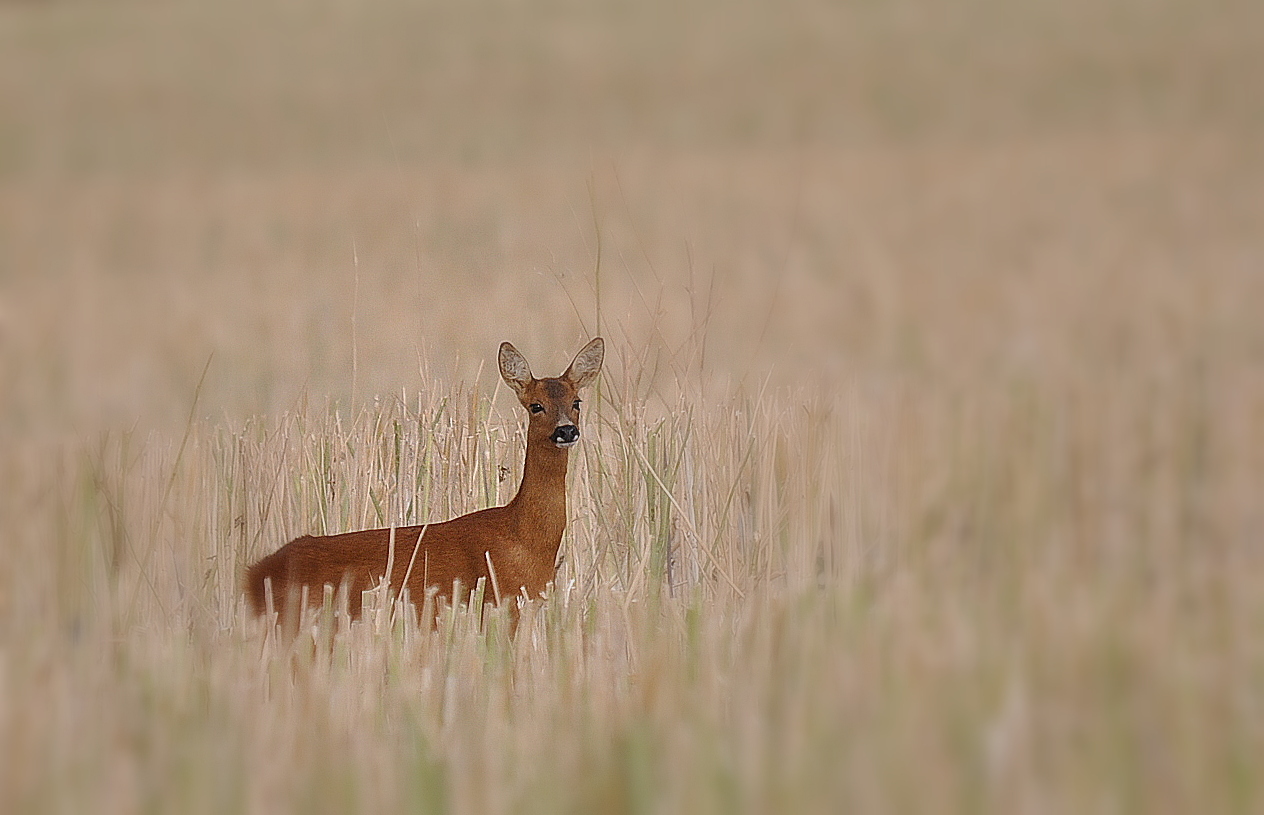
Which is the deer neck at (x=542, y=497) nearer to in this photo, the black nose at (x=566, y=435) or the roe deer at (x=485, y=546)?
the roe deer at (x=485, y=546)

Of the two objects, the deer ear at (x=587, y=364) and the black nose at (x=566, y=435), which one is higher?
the deer ear at (x=587, y=364)

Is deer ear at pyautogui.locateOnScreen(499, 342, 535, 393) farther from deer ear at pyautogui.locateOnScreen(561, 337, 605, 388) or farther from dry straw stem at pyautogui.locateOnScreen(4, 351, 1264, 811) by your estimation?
dry straw stem at pyautogui.locateOnScreen(4, 351, 1264, 811)

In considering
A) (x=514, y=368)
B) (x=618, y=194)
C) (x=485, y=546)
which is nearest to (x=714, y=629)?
(x=485, y=546)

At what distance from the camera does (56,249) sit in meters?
16.5

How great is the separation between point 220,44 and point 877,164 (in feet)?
62.3

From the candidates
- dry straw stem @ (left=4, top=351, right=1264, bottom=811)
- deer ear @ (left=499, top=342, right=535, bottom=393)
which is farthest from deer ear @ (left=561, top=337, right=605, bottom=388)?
dry straw stem @ (left=4, top=351, right=1264, bottom=811)

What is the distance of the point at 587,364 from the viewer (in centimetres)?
433

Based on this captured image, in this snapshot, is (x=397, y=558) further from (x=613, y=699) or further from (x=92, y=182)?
(x=92, y=182)

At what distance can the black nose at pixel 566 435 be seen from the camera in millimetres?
4117

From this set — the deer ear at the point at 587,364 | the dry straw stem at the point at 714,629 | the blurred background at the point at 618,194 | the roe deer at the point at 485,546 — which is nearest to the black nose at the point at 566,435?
the roe deer at the point at 485,546

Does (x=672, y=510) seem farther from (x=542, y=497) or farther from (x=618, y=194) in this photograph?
(x=618, y=194)

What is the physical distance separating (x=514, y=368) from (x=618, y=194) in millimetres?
3013

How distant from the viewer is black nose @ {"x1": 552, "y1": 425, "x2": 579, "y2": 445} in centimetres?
412

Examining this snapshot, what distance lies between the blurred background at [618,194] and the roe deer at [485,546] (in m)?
0.54
